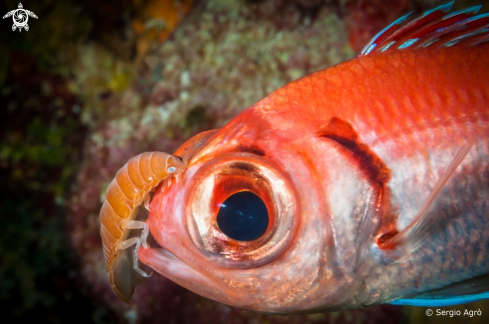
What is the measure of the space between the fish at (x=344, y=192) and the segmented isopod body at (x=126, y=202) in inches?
0.6

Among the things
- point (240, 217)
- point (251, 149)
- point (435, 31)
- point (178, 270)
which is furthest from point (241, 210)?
point (435, 31)

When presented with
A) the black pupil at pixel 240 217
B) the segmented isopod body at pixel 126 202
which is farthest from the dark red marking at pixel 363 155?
the segmented isopod body at pixel 126 202

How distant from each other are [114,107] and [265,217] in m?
3.00

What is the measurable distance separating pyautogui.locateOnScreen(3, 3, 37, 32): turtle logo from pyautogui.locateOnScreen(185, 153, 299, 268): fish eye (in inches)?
161

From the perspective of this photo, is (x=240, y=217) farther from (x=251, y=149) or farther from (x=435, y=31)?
(x=435, y=31)

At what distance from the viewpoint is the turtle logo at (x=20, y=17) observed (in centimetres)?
346

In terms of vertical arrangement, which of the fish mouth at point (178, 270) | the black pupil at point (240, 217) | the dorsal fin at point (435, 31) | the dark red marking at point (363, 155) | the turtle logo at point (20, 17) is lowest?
the fish mouth at point (178, 270)

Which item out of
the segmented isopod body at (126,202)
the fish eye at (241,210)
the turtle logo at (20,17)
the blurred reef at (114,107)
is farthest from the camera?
the turtle logo at (20,17)

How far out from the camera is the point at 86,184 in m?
3.07

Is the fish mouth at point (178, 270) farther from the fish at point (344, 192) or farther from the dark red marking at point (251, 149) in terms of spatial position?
the dark red marking at point (251, 149)

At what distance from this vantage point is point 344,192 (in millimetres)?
956

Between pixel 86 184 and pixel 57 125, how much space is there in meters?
0.90

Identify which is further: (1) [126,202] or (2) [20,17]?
(2) [20,17]

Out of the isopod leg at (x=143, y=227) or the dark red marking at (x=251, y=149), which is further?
the isopod leg at (x=143, y=227)
